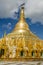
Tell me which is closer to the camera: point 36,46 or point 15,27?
point 36,46

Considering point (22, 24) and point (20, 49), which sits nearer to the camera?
point (20, 49)

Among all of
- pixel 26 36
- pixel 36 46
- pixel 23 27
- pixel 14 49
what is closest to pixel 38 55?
pixel 36 46

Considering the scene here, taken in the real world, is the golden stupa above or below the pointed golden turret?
below

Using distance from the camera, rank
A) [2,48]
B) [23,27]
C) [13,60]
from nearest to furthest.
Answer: [13,60], [2,48], [23,27]

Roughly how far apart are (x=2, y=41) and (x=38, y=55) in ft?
15.9

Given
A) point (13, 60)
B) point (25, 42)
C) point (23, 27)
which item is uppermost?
point (23, 27)

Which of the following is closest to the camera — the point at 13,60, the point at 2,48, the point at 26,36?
the point at 13,60

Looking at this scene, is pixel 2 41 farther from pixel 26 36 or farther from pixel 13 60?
pixel 26 36

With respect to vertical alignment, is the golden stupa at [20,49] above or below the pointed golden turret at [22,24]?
below

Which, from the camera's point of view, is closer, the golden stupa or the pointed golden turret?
the golden stupa

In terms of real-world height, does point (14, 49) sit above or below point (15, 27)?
below

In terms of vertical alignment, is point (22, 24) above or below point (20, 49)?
above

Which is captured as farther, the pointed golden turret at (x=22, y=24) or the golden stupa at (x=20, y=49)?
the pointed golden turret at (x=22, y=24)

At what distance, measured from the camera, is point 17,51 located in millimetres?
34438
